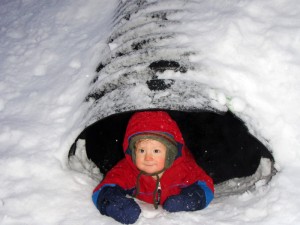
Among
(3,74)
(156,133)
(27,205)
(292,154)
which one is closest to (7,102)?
(3,74)

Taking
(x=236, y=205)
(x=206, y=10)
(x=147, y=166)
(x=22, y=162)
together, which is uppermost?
(x=206, y=10)

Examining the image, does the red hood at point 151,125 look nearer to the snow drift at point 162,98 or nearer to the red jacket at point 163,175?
the red jacket at point 163,175

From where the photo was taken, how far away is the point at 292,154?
2143 mm

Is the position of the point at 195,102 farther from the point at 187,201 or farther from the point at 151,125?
the point at 187,201

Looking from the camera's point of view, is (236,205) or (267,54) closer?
(236,205)

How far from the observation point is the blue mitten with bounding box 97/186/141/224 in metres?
2.12

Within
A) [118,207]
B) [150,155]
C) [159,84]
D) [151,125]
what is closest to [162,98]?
[159,84]

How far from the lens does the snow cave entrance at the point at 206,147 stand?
9.80ft

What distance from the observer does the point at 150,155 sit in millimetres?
2410

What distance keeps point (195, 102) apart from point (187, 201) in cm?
65

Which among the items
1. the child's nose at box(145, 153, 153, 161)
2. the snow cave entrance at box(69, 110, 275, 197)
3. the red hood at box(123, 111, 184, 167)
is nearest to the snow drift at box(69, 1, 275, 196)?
the snow cave entrance at box(69, 110, 275, 197)

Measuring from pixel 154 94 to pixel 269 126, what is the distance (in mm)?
763

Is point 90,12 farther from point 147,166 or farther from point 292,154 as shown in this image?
point 292,154

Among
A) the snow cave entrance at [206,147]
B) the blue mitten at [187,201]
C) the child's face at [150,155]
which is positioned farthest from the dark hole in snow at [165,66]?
the blue mitten at [187,201]
